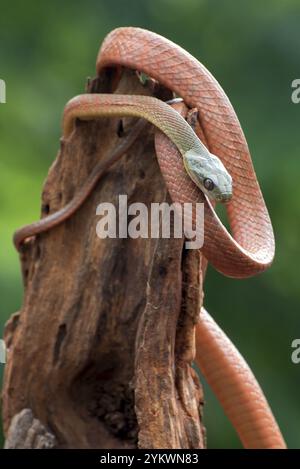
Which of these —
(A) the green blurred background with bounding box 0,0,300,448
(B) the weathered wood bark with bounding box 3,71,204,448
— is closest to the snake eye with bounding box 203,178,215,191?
(B) the weathered wood bark with bounding box 3,71,204,448

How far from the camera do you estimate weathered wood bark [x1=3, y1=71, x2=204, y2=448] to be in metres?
2.83

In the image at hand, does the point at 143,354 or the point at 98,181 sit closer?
the point at 143,354

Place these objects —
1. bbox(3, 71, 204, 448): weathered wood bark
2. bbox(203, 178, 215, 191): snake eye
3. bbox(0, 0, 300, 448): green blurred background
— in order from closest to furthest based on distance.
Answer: bbox(203, 178, 215, 191): snake eye
bbox(3, 71, 204, 448): weathered wood bark
bbox(0, 0, 300, 448): green blurred background

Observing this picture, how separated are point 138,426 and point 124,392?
19 cm

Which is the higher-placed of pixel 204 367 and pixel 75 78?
pixel 75 78

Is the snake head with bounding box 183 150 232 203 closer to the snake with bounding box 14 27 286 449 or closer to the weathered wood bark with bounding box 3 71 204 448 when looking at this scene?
the snake with bounding box 14 27 286 449

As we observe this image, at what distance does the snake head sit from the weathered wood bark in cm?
20

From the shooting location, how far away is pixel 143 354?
9.29 feet

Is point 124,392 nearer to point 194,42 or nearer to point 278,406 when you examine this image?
point 278,406

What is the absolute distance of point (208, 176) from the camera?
2676 millimetres

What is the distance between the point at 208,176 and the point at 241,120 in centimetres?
256

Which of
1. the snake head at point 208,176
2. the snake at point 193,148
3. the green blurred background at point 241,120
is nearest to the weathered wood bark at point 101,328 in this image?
the snake at point 193,148
